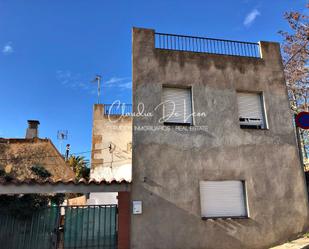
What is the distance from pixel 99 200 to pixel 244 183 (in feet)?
29.9

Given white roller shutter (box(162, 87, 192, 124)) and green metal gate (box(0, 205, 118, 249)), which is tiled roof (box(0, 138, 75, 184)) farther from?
white roller shutter (box(162, 87, 192, 124))

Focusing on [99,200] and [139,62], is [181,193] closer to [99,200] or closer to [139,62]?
[139,62]

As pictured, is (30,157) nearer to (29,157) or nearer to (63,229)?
(29,157)

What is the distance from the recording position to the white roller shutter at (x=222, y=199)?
8.62 metres

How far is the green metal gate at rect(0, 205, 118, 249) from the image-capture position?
26.1 ft

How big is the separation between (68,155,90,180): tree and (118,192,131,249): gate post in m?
22.1

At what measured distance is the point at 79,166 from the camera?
33188mm

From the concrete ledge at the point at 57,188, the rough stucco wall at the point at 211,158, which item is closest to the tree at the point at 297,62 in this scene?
the rough stucco wall at the point at 211,158

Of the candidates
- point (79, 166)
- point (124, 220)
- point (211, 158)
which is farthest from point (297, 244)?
point (79, 166)

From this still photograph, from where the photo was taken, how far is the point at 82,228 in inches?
322

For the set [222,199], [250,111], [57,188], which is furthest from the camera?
[250,111]

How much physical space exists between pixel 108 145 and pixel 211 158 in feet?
30.9

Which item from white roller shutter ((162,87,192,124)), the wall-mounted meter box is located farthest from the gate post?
white roller shutter ((162,87,192,124))

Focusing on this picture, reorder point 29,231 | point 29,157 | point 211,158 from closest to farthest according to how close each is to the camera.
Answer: point 29,231, point 211,158, point 29,157
